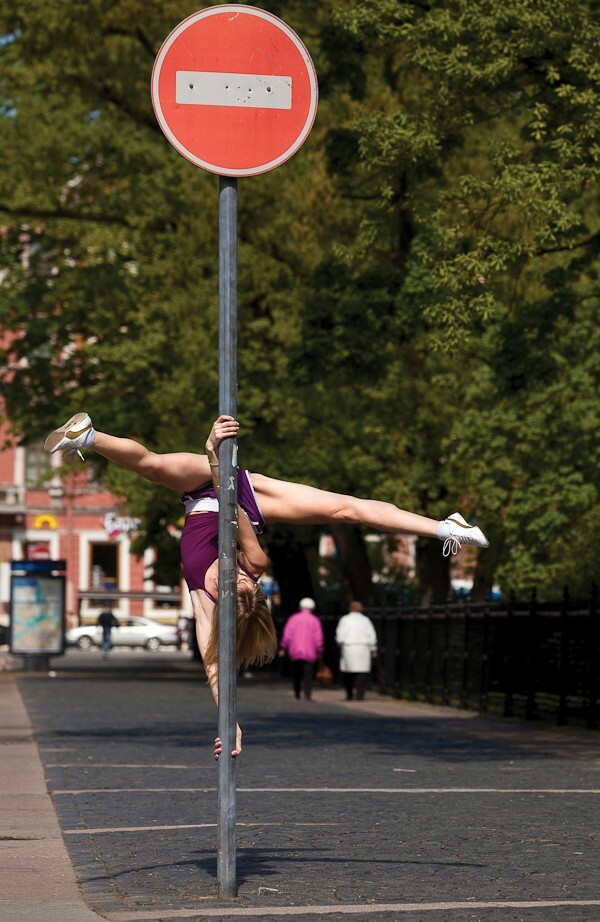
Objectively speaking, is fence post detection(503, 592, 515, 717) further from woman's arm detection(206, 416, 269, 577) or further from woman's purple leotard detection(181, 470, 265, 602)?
woman's arm detection(206, 416, 269, 577)

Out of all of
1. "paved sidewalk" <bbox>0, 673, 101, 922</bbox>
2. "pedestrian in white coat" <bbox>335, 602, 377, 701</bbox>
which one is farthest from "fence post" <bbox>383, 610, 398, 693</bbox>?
"paved sidewalk" <bbox>0, 673, 101, 922</bbox>

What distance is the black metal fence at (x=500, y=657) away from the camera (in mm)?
21781

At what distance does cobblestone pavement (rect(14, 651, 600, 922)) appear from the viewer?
7.26 m

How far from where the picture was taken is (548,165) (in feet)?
55.3

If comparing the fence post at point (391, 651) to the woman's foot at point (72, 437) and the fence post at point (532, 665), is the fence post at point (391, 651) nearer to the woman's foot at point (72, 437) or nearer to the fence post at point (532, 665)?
the fence post at point (532, 665)

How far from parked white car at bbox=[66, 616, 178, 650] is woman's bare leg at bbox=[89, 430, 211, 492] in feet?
227

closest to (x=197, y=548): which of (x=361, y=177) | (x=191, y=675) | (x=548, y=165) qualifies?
(x=548, y=165)

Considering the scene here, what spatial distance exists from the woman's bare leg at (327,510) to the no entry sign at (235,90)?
1.30m

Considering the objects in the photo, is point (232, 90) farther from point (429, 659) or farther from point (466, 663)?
point (429, 659)

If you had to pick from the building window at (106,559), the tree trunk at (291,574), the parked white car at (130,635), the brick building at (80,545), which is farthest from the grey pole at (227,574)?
the building window at (106,559)

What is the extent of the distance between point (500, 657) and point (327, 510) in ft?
62.0

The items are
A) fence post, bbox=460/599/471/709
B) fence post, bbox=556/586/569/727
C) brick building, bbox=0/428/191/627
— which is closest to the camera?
fence post, bbox=556/586/569/727

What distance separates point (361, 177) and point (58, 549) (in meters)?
62.0

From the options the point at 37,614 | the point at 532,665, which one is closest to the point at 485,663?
the point at 532,665
